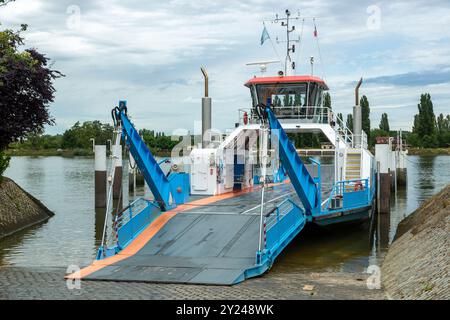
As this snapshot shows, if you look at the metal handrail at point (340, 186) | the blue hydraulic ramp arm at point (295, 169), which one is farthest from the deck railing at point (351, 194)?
the blue hydraulic ramp arm at point (295, 169)

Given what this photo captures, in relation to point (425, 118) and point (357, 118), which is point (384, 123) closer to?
point (425, 118)

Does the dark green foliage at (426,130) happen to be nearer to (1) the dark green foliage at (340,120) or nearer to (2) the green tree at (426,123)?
(2) the green tree at (426,123)

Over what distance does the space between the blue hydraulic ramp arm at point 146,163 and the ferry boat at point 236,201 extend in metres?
0.03

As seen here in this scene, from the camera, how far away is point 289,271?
43.3ft

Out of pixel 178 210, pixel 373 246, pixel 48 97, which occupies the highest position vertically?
pixel 48 97

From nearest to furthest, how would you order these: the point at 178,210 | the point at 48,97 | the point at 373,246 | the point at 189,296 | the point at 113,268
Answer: the point at 189,296
the point at 113,268
the point at 178,210
the point at 373,246
the point at 48,97

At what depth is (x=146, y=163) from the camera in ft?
47.4

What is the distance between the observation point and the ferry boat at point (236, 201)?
11430 millimetres

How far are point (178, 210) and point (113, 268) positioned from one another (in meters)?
4.35

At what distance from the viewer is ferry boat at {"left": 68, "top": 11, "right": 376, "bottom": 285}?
11430 mm

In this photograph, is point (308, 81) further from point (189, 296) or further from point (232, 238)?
point (189, 296)

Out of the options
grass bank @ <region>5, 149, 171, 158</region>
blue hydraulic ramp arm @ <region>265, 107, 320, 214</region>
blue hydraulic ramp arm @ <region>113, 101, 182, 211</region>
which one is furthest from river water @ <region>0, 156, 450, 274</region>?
grass bank @ <region>5, 149, 171, 158</region>

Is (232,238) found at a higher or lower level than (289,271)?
higher

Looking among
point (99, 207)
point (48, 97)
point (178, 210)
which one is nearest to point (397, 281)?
point (178, 210)
